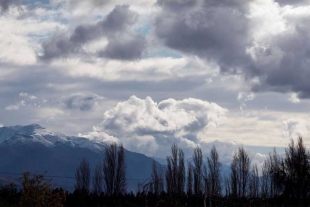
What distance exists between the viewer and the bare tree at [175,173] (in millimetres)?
96562

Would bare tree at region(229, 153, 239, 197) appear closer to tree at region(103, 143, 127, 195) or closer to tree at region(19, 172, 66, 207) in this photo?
tree at region(103, 143, 127, 195)

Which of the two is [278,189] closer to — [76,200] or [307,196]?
[307,196]

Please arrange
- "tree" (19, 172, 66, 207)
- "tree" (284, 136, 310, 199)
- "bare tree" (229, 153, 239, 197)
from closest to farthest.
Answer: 1. "tree" (19, 172, 66, 207)
2. "tree" (284, 136, 310, 199)
3. "bare tree" (229, 153, 239, 197)

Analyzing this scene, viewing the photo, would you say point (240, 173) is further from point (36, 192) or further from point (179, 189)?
point (36, 192)

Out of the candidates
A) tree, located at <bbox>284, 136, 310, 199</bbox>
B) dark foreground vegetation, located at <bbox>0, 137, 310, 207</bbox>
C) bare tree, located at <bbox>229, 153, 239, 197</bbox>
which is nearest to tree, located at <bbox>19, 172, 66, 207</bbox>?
dark foreground vegetation, located at <bbox>0, 137, 310, 207</bbox>

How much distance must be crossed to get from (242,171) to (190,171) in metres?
10.9

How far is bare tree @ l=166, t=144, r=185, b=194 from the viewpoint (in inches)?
3802

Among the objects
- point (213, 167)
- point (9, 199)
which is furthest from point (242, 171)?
point (9, 199)

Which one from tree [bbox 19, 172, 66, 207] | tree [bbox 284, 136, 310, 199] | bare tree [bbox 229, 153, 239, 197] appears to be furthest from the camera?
bare tree [bbox 229, 153, 239, 197]

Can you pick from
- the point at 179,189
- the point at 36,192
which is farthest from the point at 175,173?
the point at 36,192

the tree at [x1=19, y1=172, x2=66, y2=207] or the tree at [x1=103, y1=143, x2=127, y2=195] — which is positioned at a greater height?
the tree at [x1=103, y1=143, x2=127, y2=195]

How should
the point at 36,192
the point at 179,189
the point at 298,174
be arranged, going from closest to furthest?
the point at 36,192
the point at 298,174
the point at 179,189

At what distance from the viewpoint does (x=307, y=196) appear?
72.6m

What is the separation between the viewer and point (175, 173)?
99.7 meters
